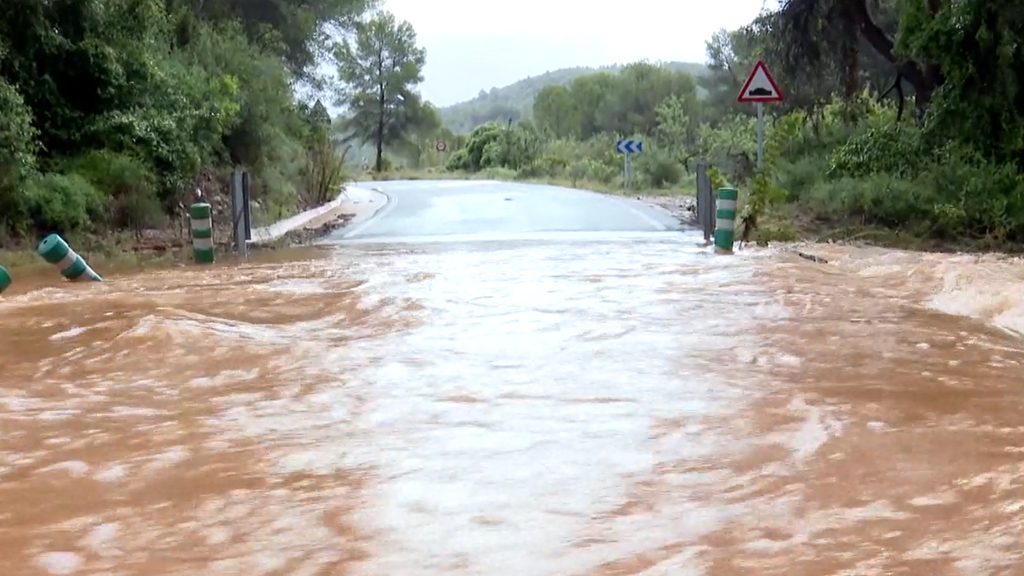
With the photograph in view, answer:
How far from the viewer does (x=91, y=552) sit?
3850 millimetres

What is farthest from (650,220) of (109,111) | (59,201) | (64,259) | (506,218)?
(64,259)

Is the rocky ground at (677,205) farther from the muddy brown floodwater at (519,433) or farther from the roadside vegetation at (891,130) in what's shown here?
the muddy brown floodwater at (519,433)

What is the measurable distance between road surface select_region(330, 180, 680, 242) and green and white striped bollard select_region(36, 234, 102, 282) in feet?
20.2

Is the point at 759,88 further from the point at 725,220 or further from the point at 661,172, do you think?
the point at 661,172

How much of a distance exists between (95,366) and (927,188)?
43.3ft

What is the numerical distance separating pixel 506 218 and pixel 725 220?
7.78 metres

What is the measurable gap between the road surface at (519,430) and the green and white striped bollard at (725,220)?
3.48 meters

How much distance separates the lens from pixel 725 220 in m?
14.0

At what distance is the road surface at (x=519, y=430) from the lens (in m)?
3.82

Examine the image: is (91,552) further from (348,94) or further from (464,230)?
A: (348,94)

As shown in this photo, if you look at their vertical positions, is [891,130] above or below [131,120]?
below

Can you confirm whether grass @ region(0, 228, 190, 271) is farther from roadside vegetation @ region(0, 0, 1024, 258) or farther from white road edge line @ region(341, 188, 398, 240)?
white road edge line @ region(341, 188, 398, 240)

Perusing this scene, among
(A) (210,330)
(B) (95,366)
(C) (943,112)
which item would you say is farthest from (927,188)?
(B) (95,366)

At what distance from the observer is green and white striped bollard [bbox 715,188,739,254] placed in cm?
1392
